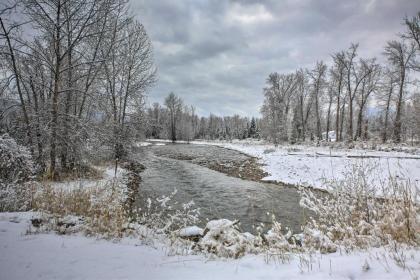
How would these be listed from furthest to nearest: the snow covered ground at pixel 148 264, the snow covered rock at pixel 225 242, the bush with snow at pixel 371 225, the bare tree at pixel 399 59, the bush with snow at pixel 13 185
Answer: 1. the bare tree at pixel 399 59
2. the bush with snow at pixel 13 185
3. the snow covered rock at pixel 225 242
4. the bush with snow at pixel 371 225
5. the snow covered ground at pixel 148 264

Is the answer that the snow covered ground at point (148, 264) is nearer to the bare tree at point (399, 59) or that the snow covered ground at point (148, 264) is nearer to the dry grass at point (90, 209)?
the dry grass at point (90, 209)

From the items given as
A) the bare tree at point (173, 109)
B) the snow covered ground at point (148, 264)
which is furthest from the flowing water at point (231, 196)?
the bare tree at point (173, 109)

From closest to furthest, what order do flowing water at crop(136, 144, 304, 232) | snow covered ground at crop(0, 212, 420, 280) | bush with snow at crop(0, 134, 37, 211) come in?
snow covered ground at crop(0, 212, 420, 280)
bush with snow at crop(0, 134, 37, 211)
flowing water at crop(136, 144, 304, 232)

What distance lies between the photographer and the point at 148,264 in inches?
133

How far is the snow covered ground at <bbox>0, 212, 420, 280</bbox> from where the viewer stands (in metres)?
2.68

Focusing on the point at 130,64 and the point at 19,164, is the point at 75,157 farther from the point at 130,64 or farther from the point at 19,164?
the point at 130,64

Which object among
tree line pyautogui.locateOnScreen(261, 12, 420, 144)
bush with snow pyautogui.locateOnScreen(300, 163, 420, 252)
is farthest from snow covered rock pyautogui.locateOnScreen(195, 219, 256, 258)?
tree line pyautogui.locateOnScreen(261, 12, 420, 144)

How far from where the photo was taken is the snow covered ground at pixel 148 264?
8.78ft

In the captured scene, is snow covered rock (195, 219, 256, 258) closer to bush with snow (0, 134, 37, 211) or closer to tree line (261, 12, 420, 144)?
bush with snow (0, 134, 37, 211)

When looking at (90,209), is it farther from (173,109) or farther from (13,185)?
(173,109)

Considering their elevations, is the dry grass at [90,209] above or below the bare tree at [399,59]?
below

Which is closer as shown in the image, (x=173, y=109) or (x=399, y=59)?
(x=399, y=59)

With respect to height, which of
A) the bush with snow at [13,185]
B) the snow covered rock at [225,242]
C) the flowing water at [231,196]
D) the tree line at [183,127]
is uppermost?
the tree line at [183,127]

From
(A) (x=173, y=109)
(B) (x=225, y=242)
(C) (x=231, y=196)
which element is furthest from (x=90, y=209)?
(A) (x=173, y=109)
